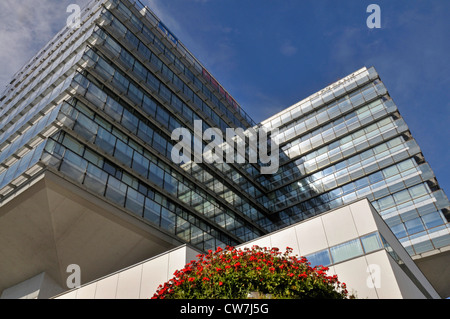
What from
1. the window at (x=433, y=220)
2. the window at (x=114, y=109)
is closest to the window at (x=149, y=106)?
the window at (x=114, y=109)

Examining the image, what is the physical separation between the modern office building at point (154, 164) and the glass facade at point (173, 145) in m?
0.12

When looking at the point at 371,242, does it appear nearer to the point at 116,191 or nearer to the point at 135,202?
the point at 135,202

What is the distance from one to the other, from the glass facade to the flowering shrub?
4.61 m

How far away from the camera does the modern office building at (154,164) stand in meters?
19.3

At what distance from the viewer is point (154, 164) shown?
2506 cm

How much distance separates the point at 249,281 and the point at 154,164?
17.0 metres

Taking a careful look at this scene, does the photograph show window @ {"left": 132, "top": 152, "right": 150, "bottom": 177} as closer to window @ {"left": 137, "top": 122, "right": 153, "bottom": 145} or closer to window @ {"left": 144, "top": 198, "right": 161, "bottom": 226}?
window @ {"left": 137, "top": 122, "right": 153, "bottom": 145}

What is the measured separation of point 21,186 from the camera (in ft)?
59.7

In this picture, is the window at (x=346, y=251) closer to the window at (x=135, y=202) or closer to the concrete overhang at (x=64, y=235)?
the concrete overhang at (x=64, y=235)

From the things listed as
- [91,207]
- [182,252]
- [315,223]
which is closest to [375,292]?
[315,223]

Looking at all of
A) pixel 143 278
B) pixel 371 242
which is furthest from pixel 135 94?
pixel 371 242

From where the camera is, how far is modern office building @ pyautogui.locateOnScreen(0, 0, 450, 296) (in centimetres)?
1934

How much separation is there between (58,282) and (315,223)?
14312 millimetres

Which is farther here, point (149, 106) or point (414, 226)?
point (414, 226)
